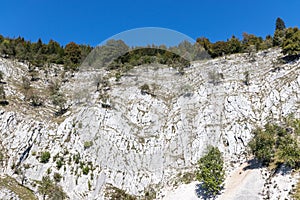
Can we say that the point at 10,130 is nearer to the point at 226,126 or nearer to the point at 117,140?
the point at 117,140

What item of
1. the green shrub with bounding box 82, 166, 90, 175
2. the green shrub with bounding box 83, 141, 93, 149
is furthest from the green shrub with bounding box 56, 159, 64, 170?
the green shrub with bounding box 83, 141, 93, 149

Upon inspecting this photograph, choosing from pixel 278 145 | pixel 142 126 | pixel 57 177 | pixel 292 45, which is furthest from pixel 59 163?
pixel 292 45

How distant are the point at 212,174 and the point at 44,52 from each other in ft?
161

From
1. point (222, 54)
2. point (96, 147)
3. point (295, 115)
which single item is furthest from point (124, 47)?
point (222, 54)

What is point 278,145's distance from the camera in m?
20.4

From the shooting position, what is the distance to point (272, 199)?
53.0ft

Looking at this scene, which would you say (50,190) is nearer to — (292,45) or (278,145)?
(278,145)

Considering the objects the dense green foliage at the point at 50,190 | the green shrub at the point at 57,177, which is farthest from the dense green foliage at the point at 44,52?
the dense green foliage at the point at 50,190

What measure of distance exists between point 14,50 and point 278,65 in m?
47.9

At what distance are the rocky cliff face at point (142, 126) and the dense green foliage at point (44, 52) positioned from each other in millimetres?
16505

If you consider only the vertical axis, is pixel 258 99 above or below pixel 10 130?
above

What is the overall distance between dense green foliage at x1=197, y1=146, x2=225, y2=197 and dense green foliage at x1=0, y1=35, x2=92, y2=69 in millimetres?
33156

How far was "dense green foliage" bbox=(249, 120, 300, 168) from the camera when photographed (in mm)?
17516

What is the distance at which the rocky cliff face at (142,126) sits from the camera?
23.2 meters
